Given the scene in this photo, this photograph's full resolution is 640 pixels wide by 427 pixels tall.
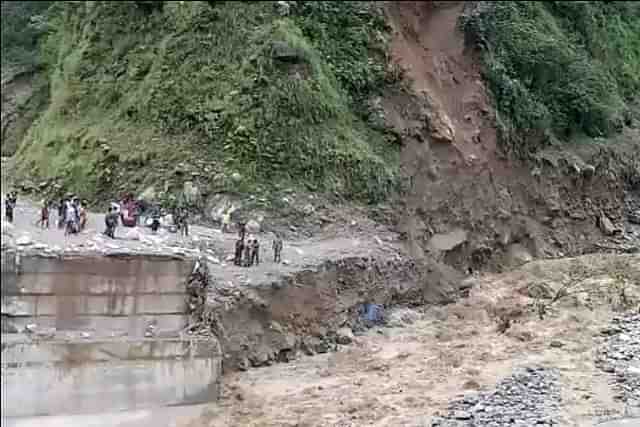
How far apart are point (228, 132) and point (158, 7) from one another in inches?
195

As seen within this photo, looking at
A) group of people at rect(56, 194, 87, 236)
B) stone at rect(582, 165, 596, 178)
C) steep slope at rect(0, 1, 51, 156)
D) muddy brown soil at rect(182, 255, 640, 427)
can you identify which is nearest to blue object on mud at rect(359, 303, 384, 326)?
muddy brown soil at rect(182, 255, 640, 427)

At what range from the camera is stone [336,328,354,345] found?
17.0 metres

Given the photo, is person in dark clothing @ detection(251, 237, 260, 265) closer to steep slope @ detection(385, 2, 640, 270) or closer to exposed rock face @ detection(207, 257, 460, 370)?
exposed rock face @ detection(207, 257, 460, 370)

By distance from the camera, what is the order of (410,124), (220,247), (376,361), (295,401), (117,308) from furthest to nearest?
1. (410,124)
2. (220,247)
3. (376,361)
4. (295,401)
5. (117,308)

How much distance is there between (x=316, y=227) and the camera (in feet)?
65.4

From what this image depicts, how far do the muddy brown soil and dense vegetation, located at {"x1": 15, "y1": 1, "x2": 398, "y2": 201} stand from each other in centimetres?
434

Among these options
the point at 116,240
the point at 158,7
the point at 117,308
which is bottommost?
the point at 117,308

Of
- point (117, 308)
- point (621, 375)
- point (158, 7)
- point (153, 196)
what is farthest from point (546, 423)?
point (158, 7)

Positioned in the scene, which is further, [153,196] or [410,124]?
[410,124]

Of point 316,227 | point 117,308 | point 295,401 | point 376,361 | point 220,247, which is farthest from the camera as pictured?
point 316,227

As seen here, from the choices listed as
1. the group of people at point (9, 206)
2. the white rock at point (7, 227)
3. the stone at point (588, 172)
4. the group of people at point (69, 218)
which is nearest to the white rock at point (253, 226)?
the group of people at point (69, 218)

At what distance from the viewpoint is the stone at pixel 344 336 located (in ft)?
55.9

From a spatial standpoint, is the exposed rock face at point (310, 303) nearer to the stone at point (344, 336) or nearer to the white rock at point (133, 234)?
the stone at point (344, 336)

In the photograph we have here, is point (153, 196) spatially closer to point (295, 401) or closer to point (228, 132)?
point (228, 132)
